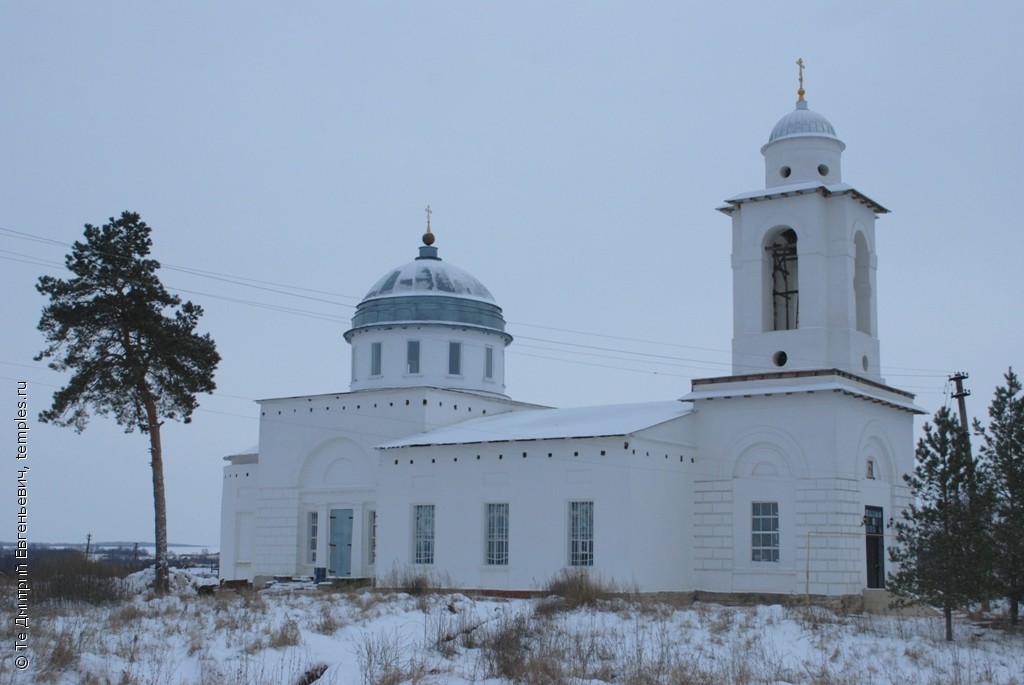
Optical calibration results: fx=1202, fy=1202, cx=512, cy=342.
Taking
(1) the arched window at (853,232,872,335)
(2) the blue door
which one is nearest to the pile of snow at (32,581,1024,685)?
(1) the arched window at (853,232,872,335)

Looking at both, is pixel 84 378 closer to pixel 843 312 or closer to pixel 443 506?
pixel 443 506

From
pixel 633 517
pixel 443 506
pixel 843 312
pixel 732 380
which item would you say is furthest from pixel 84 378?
pixel 843 312

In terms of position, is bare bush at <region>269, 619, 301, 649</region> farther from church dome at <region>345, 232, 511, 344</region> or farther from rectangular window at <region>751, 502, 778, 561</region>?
church dome at <region>345, 232, 511, 344</region>

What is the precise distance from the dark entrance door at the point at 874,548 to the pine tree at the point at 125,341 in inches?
683

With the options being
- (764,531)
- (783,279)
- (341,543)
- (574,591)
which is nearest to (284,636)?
(574,591)

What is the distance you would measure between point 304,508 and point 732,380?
15123 mm

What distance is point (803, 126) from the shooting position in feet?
105

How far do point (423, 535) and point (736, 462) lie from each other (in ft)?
30.0

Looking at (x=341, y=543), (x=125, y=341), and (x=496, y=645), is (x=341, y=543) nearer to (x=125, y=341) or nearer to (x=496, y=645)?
(x=125, y=341)

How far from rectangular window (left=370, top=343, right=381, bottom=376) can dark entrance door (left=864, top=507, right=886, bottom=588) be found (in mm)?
17038

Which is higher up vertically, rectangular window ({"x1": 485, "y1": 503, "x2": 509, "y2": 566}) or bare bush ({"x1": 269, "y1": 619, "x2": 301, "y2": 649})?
rectangular window ({"x1": 485, "y1": 503, "x2": 509, "y2": 566})

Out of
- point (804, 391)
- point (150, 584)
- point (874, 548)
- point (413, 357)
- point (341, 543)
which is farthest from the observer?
point (413, 357)

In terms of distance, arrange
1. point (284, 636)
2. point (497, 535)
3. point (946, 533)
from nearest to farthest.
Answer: point (284, 636) < point (946, 533) < point (497, 535)

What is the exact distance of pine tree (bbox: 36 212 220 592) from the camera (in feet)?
99.0
